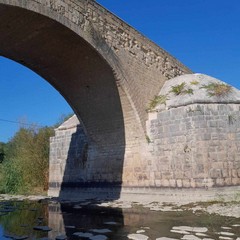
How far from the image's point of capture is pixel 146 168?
1059 cm

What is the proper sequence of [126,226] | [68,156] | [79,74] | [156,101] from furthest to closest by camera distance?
[68,156]
[156,101]
[79,74]
[126,226]

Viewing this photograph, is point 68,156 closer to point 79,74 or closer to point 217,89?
point 79,74

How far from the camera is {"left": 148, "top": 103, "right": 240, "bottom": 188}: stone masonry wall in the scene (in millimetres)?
9367

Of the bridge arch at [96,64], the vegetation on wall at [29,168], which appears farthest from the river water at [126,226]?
the vegetation on wall at [29,168]

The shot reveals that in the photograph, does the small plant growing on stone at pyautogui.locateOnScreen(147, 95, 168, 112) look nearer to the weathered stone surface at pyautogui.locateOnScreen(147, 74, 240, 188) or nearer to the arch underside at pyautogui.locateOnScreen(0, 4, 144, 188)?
the weathered stone surface at pyautogui.locateOnScreen(147, 74, 240, 188)

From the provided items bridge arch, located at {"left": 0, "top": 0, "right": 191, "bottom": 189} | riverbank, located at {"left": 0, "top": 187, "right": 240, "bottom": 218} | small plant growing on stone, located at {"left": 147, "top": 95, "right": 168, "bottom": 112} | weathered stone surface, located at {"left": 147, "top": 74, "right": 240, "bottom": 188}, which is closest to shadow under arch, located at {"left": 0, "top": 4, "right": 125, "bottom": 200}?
bridge arch, located at {"left": 0, "top": 0, "right": 191, "bottom": 189}

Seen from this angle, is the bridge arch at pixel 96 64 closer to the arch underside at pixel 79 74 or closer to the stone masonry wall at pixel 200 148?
the arch underside at pixel 79 74

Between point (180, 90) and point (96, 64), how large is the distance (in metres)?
3.03

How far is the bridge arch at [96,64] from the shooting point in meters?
7.74

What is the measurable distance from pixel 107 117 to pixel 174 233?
6712mm

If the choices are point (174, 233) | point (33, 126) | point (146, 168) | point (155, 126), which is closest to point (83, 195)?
point (146, 168)

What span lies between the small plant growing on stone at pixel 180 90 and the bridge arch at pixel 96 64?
72 cm

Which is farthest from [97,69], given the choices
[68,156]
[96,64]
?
[68,156]

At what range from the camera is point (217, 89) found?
10250mm
